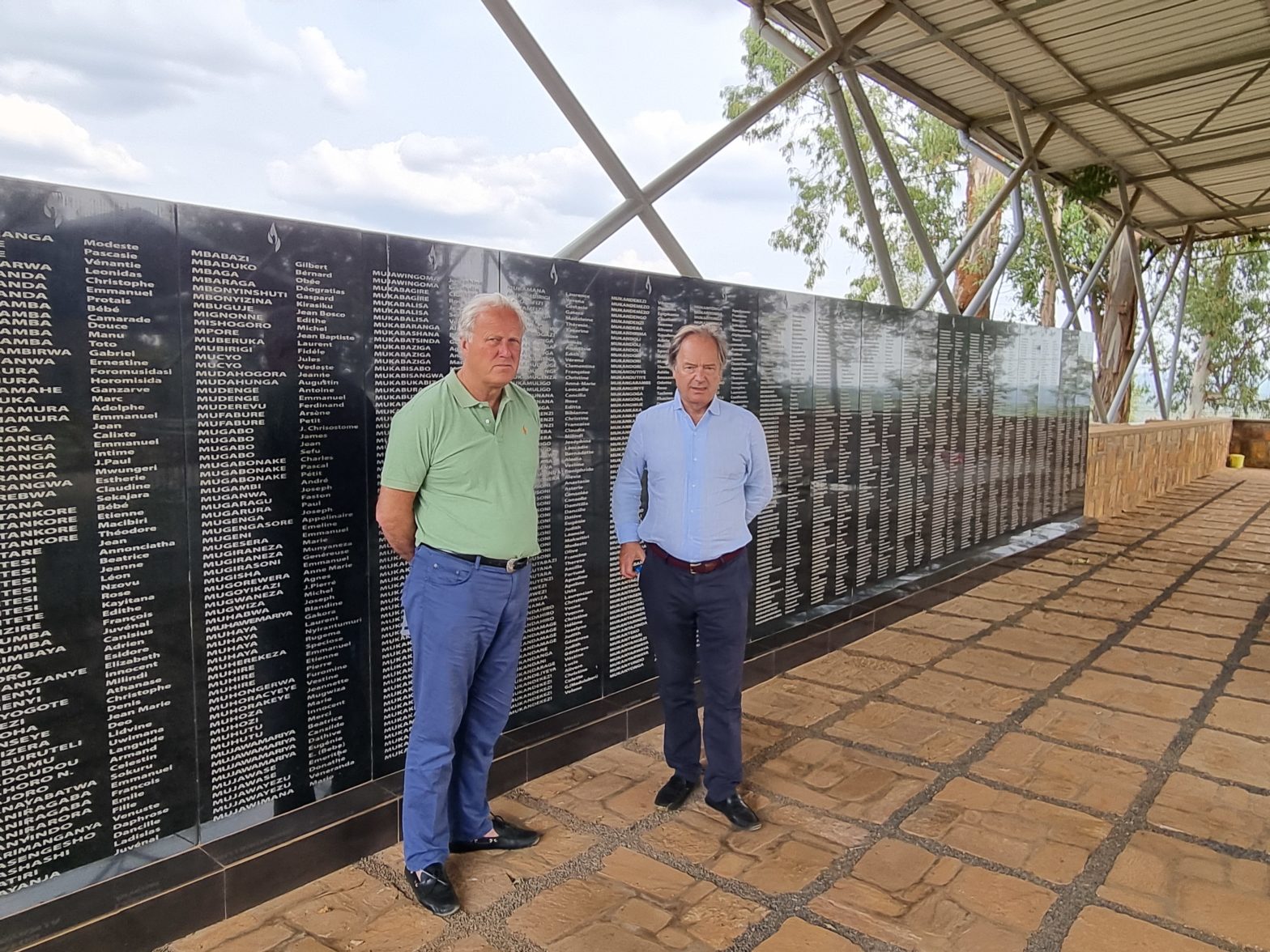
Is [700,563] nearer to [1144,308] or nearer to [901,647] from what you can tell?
[901,647]

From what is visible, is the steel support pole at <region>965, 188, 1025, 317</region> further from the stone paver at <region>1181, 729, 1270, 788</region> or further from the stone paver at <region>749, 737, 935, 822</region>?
the stone paver at <region>749, 737, 935, 822</region>

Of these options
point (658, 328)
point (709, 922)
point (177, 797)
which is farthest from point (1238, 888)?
point (177, 797)

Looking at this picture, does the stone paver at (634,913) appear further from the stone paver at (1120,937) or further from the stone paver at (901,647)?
the stone paver at (901,647)

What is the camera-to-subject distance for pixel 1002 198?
313 inches

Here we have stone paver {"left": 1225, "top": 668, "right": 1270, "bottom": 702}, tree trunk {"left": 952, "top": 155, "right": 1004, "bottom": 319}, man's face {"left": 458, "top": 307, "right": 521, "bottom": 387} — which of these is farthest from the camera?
tree trunk {"left": 952, "top": 155, "right": 1004, "bottom": 319}

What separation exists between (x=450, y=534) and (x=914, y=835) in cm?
186

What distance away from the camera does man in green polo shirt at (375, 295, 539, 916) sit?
2.44 meters

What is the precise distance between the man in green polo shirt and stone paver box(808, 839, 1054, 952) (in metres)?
1.16

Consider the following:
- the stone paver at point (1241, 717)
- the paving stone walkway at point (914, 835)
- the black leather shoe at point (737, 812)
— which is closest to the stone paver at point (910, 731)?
the paving stone walkway at point (914, 835)

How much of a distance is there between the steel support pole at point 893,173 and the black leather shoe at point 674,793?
15.0 feet

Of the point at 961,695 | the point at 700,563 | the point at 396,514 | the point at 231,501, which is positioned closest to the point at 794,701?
the point at 961,695

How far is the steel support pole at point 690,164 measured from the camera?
405 centimetres

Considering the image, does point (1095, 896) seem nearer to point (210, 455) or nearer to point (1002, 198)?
point (210, 455)

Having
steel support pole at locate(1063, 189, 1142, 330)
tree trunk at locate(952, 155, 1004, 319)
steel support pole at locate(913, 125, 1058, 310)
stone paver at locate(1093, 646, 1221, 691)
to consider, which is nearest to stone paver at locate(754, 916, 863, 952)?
stone paver at locate(1093, 646, 1221, 691)
